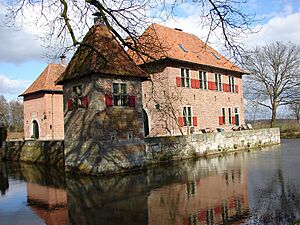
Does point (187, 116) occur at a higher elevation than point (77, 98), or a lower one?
lower

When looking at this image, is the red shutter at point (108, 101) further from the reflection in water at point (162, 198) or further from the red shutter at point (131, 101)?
the reflection in water at point (162, 198)

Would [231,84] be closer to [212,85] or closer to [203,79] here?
[212,85]

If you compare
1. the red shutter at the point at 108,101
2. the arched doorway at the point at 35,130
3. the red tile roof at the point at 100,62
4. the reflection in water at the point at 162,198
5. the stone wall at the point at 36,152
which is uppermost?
the red tile roof at the point at 100,62

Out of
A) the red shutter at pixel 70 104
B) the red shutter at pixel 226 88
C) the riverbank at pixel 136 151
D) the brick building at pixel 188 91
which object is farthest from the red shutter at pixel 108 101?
the red shutter at pixel 226 88

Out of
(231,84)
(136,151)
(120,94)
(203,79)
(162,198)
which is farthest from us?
(231,84)

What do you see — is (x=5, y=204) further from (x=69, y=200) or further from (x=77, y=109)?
(x=77, y=109)

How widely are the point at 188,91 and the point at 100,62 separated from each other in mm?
9043

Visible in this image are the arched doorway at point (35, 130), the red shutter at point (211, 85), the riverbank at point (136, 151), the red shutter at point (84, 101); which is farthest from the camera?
the arched doorway at point (35, 130)

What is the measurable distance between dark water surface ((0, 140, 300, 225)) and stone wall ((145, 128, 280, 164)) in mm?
2089

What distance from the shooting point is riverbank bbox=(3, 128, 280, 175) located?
13080 millimetres

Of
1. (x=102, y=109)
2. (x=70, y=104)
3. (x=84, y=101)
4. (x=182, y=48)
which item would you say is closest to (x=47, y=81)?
(x=182, y=48)

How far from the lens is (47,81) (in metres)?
28.0

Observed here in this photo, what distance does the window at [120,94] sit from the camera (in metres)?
13.8

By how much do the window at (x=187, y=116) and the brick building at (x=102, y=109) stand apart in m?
7.11
